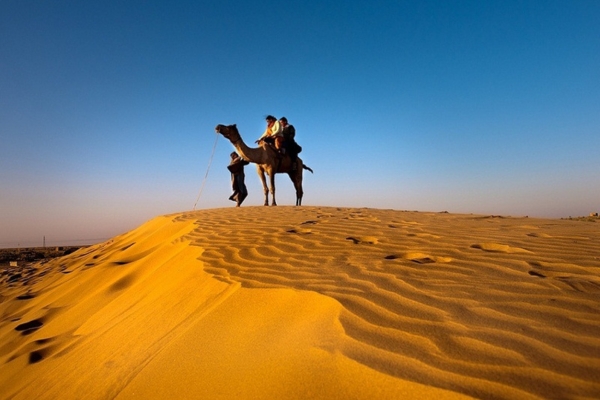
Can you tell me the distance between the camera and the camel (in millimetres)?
11367

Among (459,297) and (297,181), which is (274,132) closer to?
(297,181)

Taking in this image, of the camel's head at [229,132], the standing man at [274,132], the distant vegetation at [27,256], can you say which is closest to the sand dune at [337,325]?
the camel's head at [229,132]

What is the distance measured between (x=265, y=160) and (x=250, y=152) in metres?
0.72

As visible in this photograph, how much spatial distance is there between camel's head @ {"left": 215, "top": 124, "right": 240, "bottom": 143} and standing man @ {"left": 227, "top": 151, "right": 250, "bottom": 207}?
278 centimetres

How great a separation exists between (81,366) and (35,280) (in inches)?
218

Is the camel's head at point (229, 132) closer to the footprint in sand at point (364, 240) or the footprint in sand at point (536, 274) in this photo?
the footprint in sand at point (364, 240)

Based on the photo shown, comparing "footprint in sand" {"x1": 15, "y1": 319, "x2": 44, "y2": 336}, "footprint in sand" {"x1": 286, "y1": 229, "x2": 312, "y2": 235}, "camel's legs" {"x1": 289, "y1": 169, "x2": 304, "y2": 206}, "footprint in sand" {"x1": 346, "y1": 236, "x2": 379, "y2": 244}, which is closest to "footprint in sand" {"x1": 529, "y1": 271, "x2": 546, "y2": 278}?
"footprint in sand" {"x1": 346, "y1": 236, "x2": 379, "y2": 244}

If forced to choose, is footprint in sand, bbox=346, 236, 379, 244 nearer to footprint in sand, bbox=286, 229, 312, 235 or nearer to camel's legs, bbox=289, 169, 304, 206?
footprint in sand, bbox=286, 229, 312, 235

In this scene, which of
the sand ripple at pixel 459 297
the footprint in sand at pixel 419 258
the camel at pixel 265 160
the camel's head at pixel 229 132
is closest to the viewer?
the sand ripple at pixel 459 297

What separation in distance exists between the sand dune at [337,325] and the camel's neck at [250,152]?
25.0 feet

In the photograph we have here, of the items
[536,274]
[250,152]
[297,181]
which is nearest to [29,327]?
[536,274]

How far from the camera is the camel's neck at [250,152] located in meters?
11.6

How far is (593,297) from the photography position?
6.86 feet

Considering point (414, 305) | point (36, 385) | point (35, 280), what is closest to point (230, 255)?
point (36, 385)
